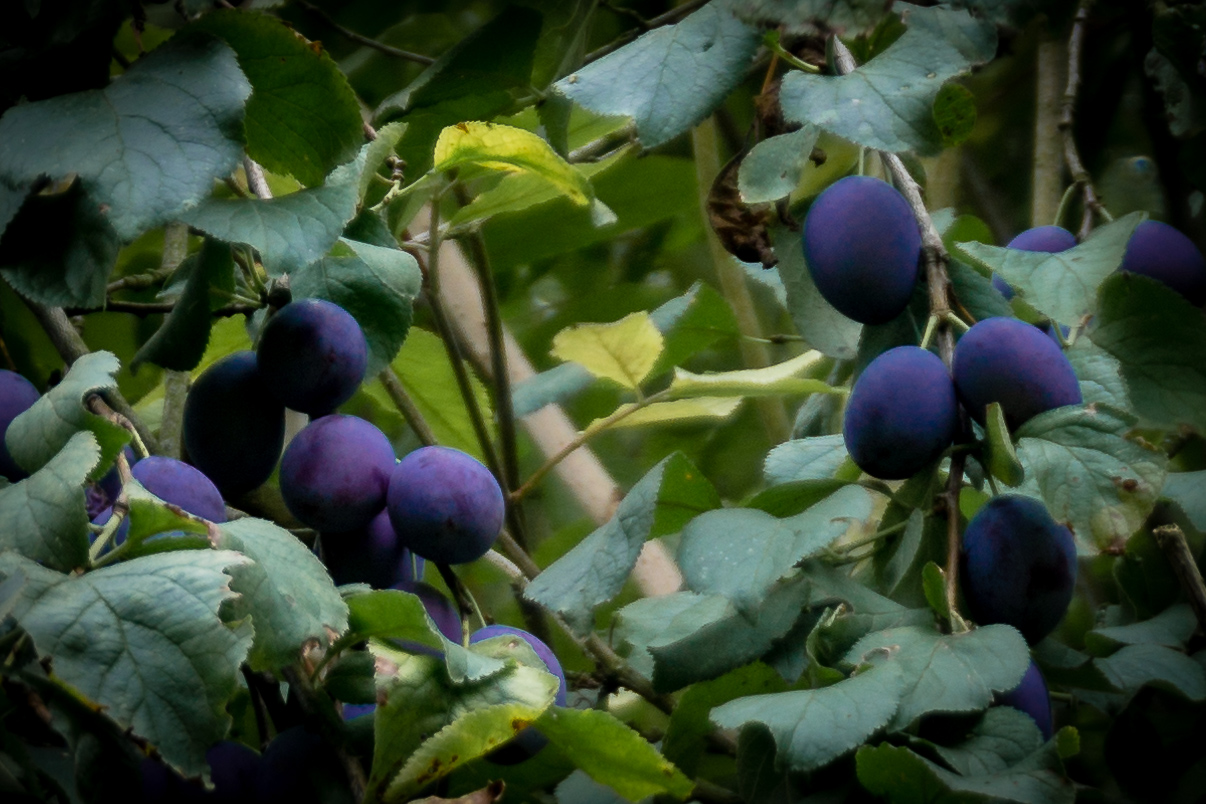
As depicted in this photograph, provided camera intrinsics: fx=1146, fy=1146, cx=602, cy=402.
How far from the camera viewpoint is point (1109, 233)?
0.67 m

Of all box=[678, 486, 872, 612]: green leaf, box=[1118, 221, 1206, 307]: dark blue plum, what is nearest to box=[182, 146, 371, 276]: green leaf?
box=[678, 486, 872, 612]: green leaf

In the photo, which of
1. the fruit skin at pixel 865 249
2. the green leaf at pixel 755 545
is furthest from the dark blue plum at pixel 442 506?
the fruit skin at pixel 865 249

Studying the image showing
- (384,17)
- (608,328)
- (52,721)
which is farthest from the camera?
(384,17)

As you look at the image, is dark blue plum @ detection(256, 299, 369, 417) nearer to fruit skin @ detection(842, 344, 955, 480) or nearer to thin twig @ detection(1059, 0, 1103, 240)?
fruit skin @ detection(842, 344, 955, 480)

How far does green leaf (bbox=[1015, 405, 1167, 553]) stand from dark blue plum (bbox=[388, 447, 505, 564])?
268mm

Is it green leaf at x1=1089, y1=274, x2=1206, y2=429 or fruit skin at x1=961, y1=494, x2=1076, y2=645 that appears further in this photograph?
green leaf at x1=1089, y1=274, x2=1206, y2=429

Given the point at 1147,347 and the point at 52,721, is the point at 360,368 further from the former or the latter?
the point at 1147,347

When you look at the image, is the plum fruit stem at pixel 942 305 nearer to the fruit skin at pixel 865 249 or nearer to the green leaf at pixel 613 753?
the fruit skin at pixel 865 249

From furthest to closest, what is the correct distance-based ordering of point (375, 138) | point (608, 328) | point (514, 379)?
point (514, 379) < point (608, 328) < point (375, 138)

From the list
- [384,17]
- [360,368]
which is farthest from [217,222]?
[384,17]

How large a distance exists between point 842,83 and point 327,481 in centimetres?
33

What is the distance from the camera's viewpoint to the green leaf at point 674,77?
0.62 metres

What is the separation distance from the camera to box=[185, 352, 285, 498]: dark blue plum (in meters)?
0.61

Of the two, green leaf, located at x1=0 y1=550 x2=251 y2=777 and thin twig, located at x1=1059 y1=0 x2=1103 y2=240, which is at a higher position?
green leaf, located at x1=0 y1=550 x2=251 y2=777
